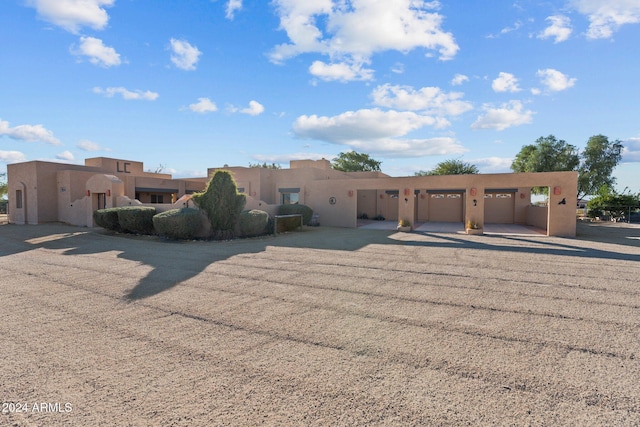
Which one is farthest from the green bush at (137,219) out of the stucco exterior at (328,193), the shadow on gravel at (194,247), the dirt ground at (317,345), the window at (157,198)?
the window at (157,198)

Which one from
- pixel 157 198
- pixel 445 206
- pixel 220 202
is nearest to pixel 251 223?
pixel 220 202

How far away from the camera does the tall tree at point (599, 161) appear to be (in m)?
31.4

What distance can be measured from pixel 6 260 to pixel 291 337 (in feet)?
32.1

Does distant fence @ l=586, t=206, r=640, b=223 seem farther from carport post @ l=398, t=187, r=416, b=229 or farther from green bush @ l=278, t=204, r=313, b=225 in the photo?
green bush @ l=278, t=204, r=313, b=225

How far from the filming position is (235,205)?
1470 centimetres

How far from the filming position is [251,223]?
49.9 ft

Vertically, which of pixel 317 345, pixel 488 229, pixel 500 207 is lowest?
pixel 317 345

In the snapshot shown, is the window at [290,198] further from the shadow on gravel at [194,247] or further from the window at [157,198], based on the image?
the window at [157,198]

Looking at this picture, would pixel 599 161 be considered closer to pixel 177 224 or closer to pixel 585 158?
pixel 585 158

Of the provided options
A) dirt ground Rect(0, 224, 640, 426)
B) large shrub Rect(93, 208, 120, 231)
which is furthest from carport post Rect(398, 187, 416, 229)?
large shrub Rect(93, 208, 120, 231)

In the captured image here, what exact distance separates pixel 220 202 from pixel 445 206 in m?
17.8

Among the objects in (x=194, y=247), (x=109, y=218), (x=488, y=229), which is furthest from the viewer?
(x=488, y=229)

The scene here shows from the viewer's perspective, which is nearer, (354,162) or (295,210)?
(295,210)

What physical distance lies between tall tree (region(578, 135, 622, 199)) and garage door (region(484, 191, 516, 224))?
1292cm
